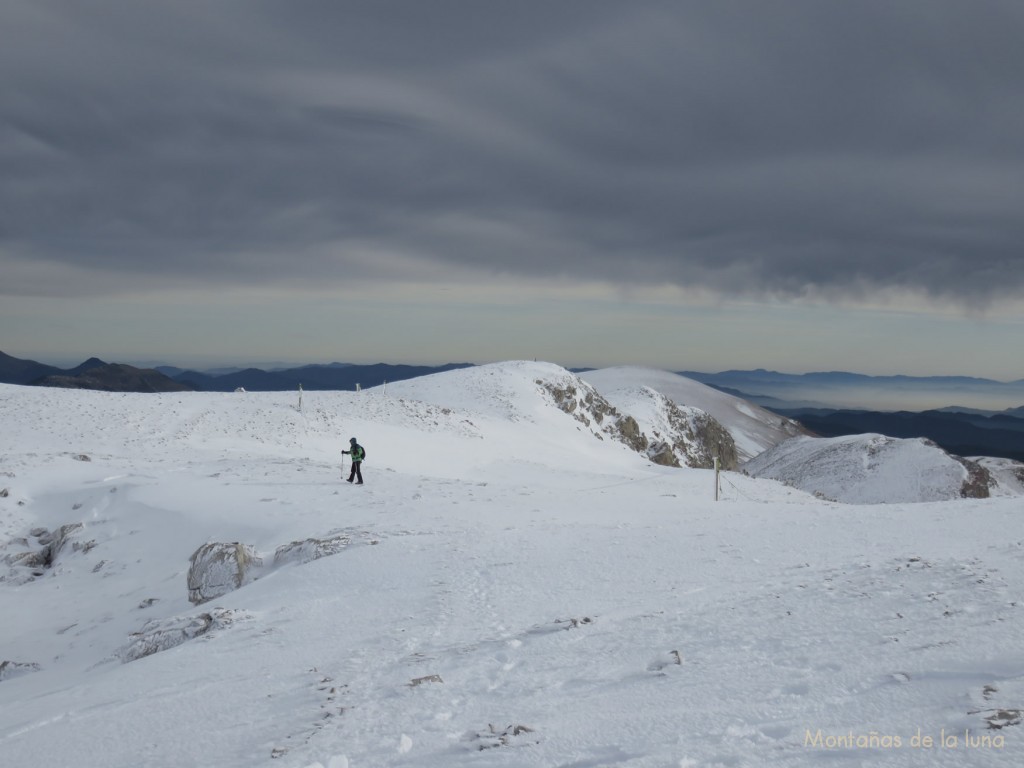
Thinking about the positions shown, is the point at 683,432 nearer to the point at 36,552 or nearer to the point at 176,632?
the point at 36,552

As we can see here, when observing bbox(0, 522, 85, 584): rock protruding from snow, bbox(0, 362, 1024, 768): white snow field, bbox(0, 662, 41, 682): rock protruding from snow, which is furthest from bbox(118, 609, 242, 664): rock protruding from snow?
bbox(0, 522, 85, 584): rock protruding from snow

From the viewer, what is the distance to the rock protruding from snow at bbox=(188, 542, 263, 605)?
14602 mm

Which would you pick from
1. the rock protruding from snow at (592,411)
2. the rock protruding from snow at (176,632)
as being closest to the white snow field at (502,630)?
the rock protruding from snow at (176,632)

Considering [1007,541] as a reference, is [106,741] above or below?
below

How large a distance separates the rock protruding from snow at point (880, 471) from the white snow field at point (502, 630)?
70.5m

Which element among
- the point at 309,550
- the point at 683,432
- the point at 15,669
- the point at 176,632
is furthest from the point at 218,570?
the point at 683,432

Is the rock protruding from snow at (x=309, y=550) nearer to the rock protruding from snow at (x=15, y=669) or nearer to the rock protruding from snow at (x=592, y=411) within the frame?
the rock protruding from snow at (x=15, y=669)

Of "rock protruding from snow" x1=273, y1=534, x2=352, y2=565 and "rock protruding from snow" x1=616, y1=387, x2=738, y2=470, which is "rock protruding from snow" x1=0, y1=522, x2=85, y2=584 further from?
"rock protruding from snow" x1=616, y1=387, x2=738, y2=470

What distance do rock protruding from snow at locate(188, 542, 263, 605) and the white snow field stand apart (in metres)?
0.20

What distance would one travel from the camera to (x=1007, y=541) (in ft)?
38.7

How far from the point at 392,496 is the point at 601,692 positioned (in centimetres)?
1539

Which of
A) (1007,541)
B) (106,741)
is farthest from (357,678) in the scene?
(1007,541)

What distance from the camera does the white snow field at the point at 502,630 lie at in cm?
593

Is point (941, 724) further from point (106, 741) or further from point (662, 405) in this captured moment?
point (662, 405)
